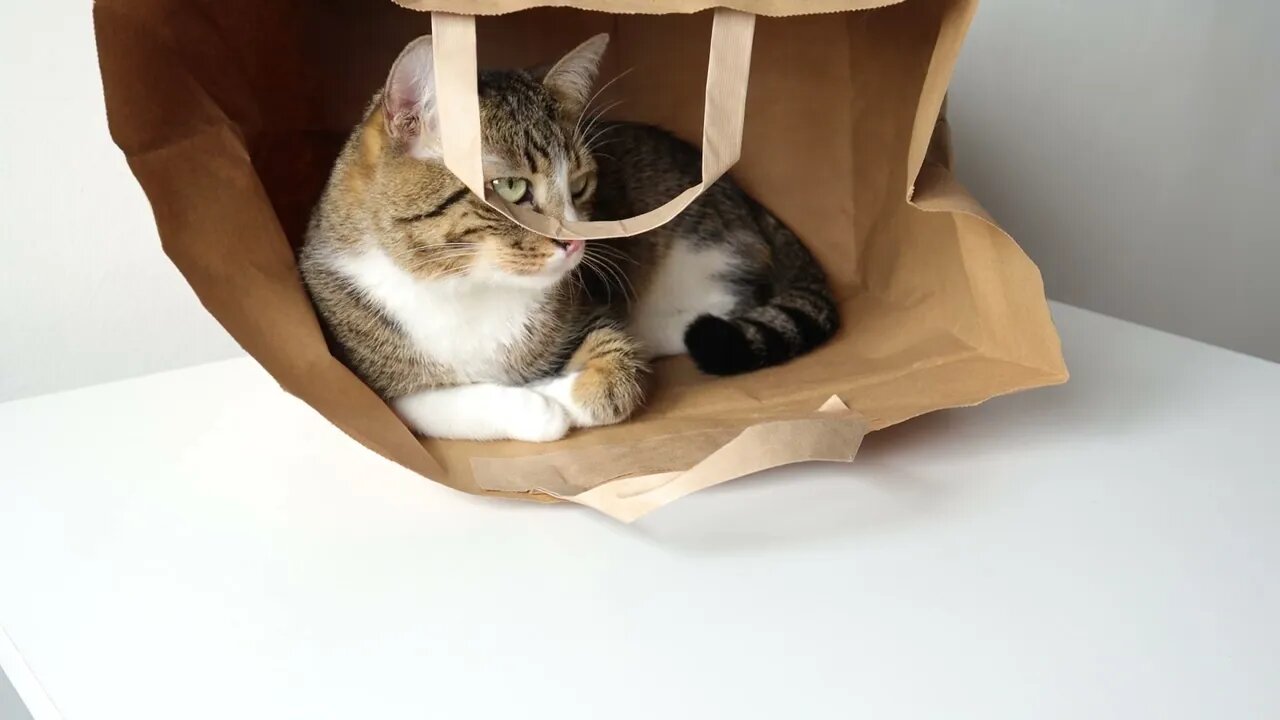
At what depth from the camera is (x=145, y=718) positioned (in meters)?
0.55

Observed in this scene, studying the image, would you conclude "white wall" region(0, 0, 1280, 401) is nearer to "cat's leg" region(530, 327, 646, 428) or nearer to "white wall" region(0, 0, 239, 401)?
"white wall" region(0, 0, 239, 401)

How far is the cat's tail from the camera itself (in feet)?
3.28

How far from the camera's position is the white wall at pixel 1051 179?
1.08 meters

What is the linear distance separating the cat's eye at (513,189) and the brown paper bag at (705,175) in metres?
0.12

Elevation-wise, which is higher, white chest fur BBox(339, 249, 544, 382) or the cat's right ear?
the cat's right ear

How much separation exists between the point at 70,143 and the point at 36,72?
0.27 ft

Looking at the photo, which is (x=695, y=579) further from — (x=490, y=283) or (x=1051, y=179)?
(x=1051, y=179)

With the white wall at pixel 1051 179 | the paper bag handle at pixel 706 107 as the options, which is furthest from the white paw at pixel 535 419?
the white wall at pixel 1051 179

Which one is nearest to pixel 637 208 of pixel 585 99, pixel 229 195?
pixel 585 99

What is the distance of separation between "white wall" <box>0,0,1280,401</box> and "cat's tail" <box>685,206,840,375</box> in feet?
1.77

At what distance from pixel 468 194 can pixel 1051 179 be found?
1.02 m

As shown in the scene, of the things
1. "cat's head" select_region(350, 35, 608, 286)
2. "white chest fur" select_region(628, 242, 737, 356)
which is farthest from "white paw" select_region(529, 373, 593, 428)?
"white chest fur" select_region(628, 242, 737, 356)

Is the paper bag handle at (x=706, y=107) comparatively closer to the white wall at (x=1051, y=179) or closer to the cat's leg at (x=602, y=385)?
the cat's leg at (x=602, y=385)

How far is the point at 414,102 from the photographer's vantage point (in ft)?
2.79
